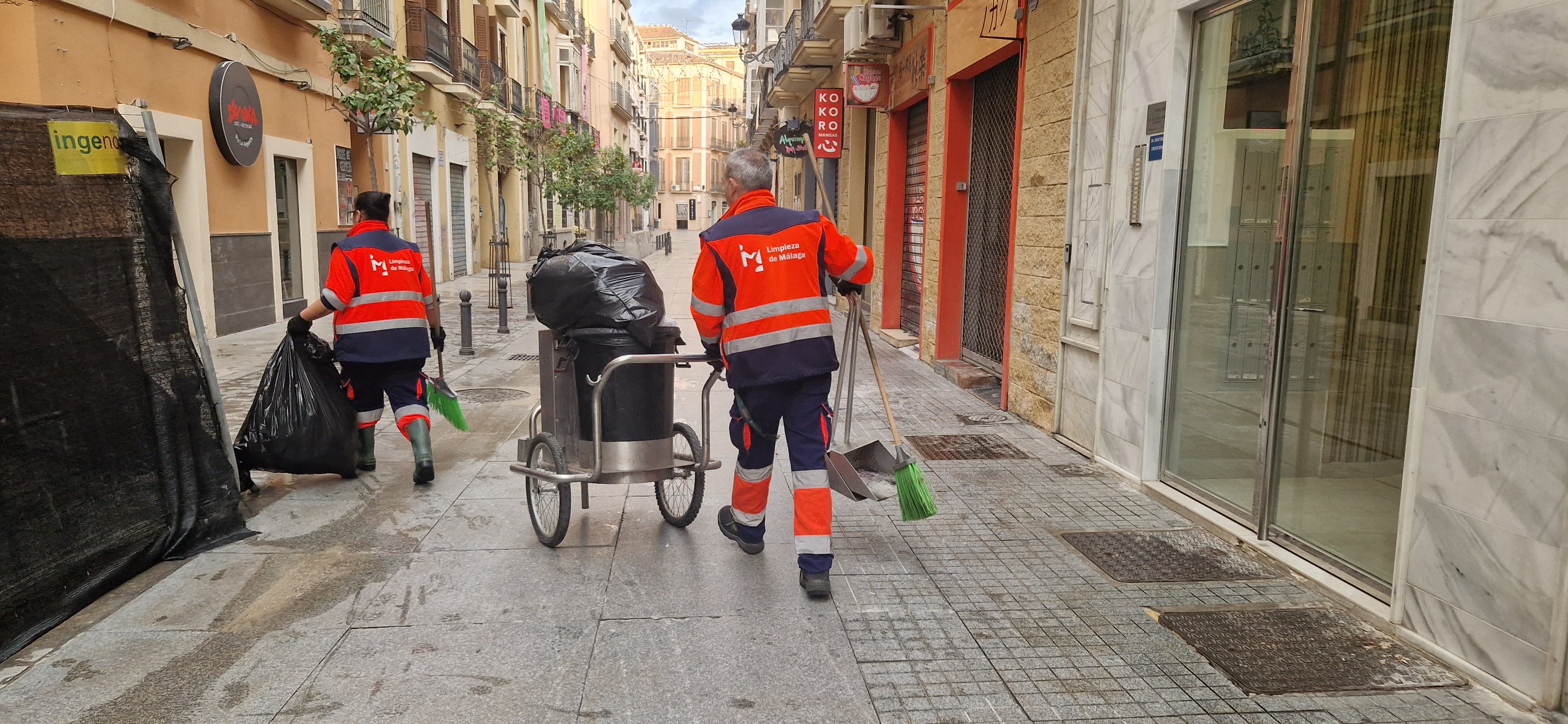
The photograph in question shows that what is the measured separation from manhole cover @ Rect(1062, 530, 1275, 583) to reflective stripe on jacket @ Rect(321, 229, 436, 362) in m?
3.66

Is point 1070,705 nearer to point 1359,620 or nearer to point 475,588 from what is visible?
point 1359,620

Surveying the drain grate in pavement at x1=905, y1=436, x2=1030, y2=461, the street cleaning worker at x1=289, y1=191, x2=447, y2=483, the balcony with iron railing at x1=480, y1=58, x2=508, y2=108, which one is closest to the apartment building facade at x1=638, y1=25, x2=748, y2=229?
the balcony with iron railing at x1=480, y1=58, x2=508, y2=108

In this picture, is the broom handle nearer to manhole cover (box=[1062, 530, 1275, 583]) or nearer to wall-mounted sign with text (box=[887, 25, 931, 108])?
manhole cover (box=[1062, 530, 1275, 583])

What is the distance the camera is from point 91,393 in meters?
4.15

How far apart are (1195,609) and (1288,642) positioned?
0.39m

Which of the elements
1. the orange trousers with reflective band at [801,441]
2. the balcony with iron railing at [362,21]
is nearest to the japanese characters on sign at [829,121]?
the balcony with iron railing at [362,21]

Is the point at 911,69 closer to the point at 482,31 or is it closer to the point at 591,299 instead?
the point at 591,299

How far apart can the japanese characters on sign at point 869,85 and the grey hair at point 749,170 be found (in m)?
10.2

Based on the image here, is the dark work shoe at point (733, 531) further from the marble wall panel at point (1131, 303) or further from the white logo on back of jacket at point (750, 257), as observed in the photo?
the marble wall panel at point (1131, 303)

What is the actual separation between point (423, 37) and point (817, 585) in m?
18.3

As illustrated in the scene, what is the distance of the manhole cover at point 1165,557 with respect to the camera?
4.48m

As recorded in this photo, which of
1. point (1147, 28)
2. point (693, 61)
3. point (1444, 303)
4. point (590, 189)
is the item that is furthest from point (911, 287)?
point (693, 61)

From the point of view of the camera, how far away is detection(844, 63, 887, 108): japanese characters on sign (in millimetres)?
14227

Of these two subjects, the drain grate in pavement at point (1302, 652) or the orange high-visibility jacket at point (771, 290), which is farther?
the orange high-visibility jacket at point (771, 290)
